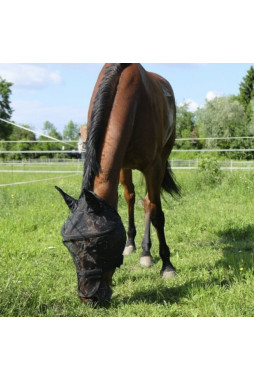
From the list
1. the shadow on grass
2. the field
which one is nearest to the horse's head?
the field

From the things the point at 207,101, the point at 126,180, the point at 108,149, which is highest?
the point at 207,101

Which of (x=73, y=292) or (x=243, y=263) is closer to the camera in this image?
(x=73, y=292)

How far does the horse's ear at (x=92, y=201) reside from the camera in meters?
2.16

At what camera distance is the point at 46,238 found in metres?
5.09

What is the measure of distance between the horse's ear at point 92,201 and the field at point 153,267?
74 cm

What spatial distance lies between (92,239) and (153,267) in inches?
79.5

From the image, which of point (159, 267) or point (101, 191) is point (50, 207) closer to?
point (159, 267)

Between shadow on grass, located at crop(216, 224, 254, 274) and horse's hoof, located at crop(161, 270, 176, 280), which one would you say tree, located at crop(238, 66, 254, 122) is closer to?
shadow on grass, located at crop(216, 224, 254, 274)

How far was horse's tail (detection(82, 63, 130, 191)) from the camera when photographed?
2398 mm

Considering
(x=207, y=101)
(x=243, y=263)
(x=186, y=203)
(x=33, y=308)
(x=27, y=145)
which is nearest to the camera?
(x=33, y=308)

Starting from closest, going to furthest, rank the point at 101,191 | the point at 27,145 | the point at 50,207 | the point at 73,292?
the point at 101,191
the point at 73,292
the point at 50,207
the point at 27,145

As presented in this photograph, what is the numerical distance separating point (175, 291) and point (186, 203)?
4900mm

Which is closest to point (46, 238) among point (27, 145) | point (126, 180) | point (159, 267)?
point (126, 180)

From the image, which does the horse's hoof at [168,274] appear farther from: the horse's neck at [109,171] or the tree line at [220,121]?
the tree line at [220,121]
